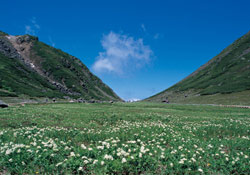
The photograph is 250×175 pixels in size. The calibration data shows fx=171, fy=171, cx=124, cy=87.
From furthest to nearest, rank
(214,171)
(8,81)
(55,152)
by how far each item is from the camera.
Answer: (8,81) → (55,152) → (214,171)

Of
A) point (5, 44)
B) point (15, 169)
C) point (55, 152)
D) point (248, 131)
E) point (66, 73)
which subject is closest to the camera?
point (15, 169)

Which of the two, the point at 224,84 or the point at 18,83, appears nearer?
the point at 18,83

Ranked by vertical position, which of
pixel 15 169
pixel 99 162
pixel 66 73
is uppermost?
pixel 66 73

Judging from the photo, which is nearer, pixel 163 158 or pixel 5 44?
pixel 163 158

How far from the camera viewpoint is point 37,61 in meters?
178

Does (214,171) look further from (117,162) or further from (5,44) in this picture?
(5,44)

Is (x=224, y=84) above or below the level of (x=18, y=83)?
above

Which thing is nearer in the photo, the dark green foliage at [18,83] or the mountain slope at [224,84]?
the dark green foliage at [18,83]

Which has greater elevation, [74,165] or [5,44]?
[5,44]

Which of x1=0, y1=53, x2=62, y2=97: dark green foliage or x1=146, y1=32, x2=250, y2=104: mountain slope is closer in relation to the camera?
x1=0, y1=53, x2=62, y2=97: dark green foliage

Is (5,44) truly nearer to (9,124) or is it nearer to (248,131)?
(9,124)

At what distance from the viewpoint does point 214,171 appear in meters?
7.12

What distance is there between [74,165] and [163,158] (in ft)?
13.0

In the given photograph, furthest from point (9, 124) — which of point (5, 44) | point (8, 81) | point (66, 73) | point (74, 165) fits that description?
point (5, 44)
